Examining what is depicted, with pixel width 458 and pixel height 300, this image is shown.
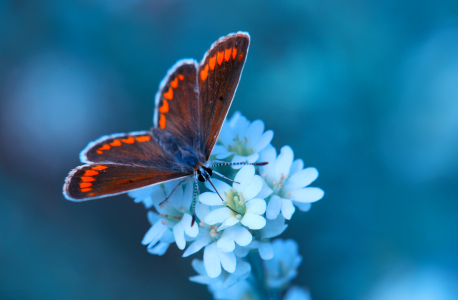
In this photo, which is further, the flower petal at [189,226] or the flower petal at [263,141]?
the flower petal at [263,141]

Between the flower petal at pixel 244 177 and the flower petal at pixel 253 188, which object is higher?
the flower petal at pixel 244 177

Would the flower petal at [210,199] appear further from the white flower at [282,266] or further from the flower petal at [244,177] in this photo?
the white flower at [282,266]

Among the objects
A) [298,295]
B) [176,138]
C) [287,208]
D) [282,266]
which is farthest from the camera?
[298,295]

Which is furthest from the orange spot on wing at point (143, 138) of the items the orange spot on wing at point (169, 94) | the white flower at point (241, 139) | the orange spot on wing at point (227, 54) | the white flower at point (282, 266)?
the white flower at point (282, 266)

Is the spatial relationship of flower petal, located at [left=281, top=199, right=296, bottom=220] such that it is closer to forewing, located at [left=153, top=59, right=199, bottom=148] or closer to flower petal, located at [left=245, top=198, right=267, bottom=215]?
flower petal, located at [left=245, top=198, right=267, bottom=215]

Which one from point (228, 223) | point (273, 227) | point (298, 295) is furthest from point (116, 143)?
point (298, 295)

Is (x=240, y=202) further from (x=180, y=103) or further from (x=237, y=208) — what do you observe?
(x=180, y=103)

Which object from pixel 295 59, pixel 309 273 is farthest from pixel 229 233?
pixel 295 59
